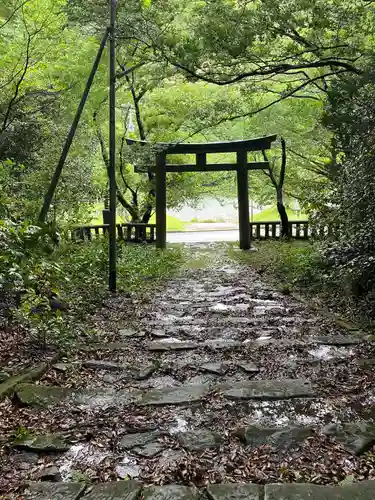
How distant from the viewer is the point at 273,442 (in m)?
2.56

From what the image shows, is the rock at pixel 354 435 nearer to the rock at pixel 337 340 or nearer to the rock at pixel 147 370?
the rock at pixel 147 370

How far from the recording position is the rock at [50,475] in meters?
2.24

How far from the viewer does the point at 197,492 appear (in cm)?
211

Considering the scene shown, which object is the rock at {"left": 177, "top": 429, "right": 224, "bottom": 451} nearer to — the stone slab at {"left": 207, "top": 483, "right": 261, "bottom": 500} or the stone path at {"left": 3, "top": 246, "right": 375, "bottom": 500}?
the stone path at {"left": 3, "top": 246, "right": 375, "bottom": 500}

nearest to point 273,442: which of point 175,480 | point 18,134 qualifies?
point 175,480

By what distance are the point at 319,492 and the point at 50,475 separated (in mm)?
1376

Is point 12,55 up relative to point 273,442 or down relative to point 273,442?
up

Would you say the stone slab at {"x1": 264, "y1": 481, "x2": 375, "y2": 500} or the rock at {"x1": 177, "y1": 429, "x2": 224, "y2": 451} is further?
the rock at {"x1": 177, "y1": 429, "x2": 224, "y2": 451}

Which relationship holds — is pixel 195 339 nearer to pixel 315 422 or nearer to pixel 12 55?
pixel 315 422

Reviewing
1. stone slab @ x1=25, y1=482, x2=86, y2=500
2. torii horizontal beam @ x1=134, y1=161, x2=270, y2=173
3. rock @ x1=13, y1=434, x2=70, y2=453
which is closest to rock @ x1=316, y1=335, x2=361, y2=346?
rock @ x1=13, y1=434, x2=70, y2=453

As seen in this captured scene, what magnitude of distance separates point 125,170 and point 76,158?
445cm

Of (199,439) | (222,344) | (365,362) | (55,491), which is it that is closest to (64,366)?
(222,344)

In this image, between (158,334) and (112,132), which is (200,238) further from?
(158,334)

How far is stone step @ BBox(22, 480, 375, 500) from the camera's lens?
203 centimetres
